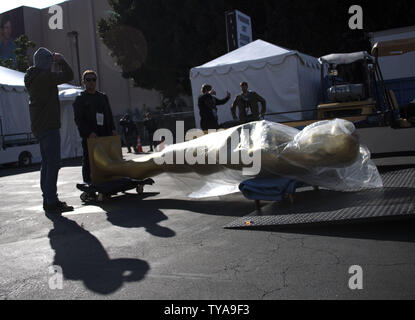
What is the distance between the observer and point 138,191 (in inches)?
266

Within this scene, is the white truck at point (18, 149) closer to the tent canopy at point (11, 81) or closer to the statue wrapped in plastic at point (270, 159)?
the tent canopy at point (11, 81)

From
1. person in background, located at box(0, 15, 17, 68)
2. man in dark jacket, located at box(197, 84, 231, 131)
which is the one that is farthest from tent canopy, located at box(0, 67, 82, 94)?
person in background, located at box(0, 15, 17, 68)

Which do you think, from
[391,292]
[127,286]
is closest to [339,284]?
[391,292]

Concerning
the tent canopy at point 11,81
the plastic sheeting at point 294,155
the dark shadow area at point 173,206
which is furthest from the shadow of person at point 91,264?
the tent canopy at point 11,81

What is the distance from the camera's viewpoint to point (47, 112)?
576 centimetres

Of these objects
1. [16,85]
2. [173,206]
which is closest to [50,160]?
[173,206]

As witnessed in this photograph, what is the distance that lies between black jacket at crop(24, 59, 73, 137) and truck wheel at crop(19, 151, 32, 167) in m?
11.0

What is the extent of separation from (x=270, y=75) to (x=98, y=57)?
29186mm

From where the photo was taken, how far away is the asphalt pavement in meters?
2.80

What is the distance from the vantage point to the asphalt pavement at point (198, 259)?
9.20 ft

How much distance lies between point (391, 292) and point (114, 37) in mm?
29972

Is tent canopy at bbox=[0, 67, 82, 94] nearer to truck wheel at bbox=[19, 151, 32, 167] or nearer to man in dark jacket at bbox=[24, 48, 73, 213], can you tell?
truck wheel at bbox=[19, 151, 32, 167]

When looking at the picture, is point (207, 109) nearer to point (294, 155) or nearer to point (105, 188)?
point (105, 188)

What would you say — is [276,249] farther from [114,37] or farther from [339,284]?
[114,37]
